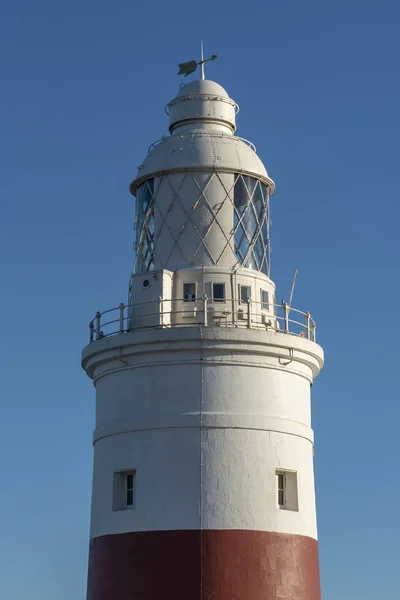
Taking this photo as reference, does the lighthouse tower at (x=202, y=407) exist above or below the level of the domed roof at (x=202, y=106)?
below

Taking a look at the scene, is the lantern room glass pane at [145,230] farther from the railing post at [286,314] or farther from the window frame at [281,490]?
the window frame at [281,490]

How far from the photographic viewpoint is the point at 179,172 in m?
26.8

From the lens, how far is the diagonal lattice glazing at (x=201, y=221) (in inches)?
1043

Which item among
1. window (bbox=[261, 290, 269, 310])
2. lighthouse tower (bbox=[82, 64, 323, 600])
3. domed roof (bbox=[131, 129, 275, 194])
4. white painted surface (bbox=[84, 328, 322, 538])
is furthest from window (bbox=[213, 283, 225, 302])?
domed roof (bbox=[131, 129, 275, 194])

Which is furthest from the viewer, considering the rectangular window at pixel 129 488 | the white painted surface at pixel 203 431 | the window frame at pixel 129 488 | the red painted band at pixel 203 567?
the rectangular window at pixel 129 488

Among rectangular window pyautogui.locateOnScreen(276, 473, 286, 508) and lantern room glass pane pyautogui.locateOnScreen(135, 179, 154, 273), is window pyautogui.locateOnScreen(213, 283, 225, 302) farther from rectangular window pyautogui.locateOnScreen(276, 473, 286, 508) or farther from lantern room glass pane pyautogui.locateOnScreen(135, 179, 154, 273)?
rectangular window pyautogui.locateOnScreen(276, 473, 286, 508)

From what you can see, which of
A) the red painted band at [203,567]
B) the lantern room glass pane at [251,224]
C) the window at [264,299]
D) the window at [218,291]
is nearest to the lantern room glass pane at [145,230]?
the window at [218,291]

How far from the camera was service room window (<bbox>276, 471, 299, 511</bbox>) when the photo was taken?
25094 mm

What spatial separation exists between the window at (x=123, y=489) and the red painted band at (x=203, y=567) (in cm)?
80

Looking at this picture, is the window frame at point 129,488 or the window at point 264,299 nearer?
the window frame at point 129,488

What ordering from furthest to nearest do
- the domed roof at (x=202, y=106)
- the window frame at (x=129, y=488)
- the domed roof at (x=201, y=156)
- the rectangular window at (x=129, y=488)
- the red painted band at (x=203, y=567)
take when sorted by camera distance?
the domed roof at (x=202, y=106) < the domed roof at (x=201, y=156) < the rectangular window at (x=129, y=488) < the window frame at (x=129, y=488) < the red painted band at (x=203, y=567)

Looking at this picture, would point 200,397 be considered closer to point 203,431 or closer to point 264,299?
point 203,431

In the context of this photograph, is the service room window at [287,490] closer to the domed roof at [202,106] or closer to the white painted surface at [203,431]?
the white painted surface at [203,431]

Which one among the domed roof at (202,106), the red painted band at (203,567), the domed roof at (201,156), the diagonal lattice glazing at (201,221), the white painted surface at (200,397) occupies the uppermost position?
the domed roof at (202,106)
